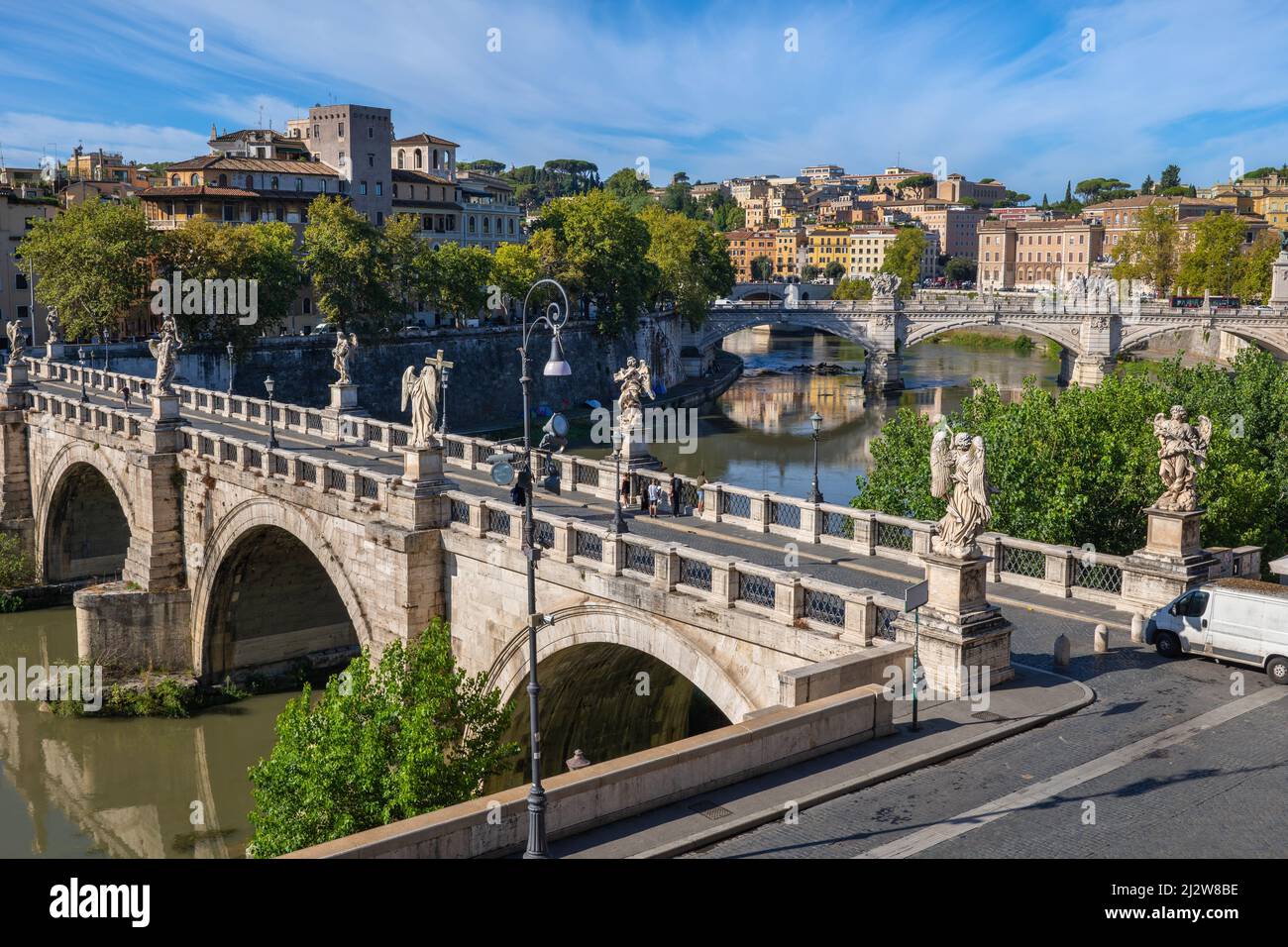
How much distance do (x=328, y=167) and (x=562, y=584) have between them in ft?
228

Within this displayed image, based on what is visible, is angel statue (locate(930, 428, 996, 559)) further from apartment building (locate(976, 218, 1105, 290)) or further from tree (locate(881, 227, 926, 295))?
apartment building (locate(976, 218, 1105, 290))

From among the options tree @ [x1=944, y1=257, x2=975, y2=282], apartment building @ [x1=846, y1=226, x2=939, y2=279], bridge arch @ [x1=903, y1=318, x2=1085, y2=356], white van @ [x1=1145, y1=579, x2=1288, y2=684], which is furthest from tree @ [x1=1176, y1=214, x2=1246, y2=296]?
tree @ [x1=944, y1=257, x2=975, y2=282]

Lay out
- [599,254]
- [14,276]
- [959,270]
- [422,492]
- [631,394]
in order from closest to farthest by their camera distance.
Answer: [422,492] < [631,394] < [14,276] < [599,254] < [959,270]

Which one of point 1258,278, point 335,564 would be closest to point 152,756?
point 335,564

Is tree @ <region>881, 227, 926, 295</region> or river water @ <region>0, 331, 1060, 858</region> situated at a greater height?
tree @ <region>881, 227, 926, 295</region>

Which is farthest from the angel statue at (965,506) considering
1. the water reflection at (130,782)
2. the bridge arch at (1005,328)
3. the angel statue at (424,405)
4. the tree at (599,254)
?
the bridge arch at (1005,328)

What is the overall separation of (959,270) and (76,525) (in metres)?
156

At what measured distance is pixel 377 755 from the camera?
Result: 1695 cm

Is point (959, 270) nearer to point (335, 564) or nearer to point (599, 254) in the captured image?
point (599, 254)

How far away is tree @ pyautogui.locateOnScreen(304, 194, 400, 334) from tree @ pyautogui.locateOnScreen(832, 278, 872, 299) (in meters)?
78.3

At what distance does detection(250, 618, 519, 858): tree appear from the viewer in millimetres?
16578

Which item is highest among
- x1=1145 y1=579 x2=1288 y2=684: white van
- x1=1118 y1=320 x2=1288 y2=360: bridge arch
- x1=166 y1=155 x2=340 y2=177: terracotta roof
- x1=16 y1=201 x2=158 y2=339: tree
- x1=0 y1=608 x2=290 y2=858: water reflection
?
x1=166 y1=155 x2=340 y2=177: terracotta roof

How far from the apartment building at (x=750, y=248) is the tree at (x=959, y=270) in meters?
24.6

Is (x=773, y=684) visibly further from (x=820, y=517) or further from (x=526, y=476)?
(x=820, y=517)
